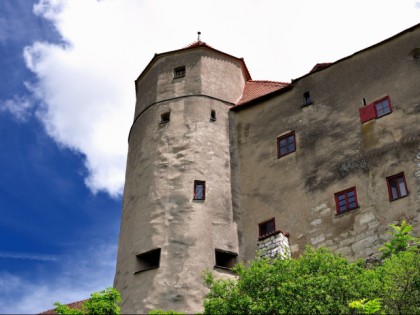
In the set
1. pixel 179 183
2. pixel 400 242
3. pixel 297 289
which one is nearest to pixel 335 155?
Result: pixel 400 242

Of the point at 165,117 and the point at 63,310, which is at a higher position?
the point at 165,117

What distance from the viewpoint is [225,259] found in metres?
22.7

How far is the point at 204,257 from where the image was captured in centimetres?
2180

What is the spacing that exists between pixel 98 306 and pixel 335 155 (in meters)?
11.0

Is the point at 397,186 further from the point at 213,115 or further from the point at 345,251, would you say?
the point at 213,115

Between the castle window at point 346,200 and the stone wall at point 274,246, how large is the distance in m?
2.22

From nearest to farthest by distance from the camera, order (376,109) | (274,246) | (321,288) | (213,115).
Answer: (321,288), (274,246), (376,109), (213,115)

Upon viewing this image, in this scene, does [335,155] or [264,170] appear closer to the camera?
[335,155]

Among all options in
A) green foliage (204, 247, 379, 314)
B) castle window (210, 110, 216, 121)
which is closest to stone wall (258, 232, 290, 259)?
green foliage (204, 247, 379, 314)

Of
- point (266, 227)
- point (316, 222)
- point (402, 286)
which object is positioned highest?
point (266, 227)

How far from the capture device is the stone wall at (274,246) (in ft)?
68.7

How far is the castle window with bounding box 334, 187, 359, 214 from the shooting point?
70.0 feet

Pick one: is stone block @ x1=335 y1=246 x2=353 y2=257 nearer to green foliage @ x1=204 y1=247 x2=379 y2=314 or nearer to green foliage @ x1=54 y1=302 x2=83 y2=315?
green foliage @ x1=204 y1=247 x2=379 y2=314

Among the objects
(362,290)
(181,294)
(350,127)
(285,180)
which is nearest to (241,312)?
(362,290)
